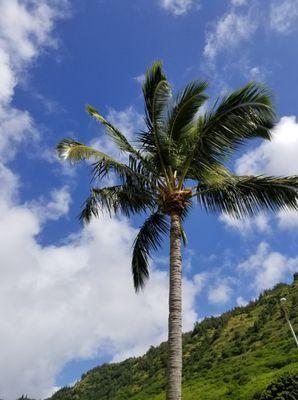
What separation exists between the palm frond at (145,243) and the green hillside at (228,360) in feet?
23.3

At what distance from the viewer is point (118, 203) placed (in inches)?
532

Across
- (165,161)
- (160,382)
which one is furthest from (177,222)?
(160,382)

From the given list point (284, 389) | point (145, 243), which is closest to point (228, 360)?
point (284, 389)

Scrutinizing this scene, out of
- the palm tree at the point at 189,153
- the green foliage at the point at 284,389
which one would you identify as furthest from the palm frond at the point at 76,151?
the green foliage at the point at 284,389

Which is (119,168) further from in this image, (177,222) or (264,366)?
(264,366)

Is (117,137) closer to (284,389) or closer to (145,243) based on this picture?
(145,243)

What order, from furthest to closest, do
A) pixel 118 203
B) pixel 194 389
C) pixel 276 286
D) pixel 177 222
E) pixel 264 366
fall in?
pixel 276 286
pixel 194 389
pixel 264 366
pixel 118 203
pixel 177 222

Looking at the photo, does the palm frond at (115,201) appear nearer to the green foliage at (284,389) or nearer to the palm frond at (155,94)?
the palm frond at (155,94)

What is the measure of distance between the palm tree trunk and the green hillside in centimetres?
904

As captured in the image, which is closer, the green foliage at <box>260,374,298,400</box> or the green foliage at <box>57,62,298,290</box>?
the green foliage at <box>57,62,298,290</box>

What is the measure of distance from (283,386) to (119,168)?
971 cm

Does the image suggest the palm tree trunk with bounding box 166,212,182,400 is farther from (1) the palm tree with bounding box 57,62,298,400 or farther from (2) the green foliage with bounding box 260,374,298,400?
(2) the green foliage with bounding box 260,374,298,400

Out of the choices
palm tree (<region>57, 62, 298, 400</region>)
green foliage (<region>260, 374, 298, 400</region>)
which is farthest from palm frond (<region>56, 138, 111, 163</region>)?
green foliage (<region>260, 374, 298, 400</region>)

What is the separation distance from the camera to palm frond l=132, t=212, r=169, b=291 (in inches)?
543
